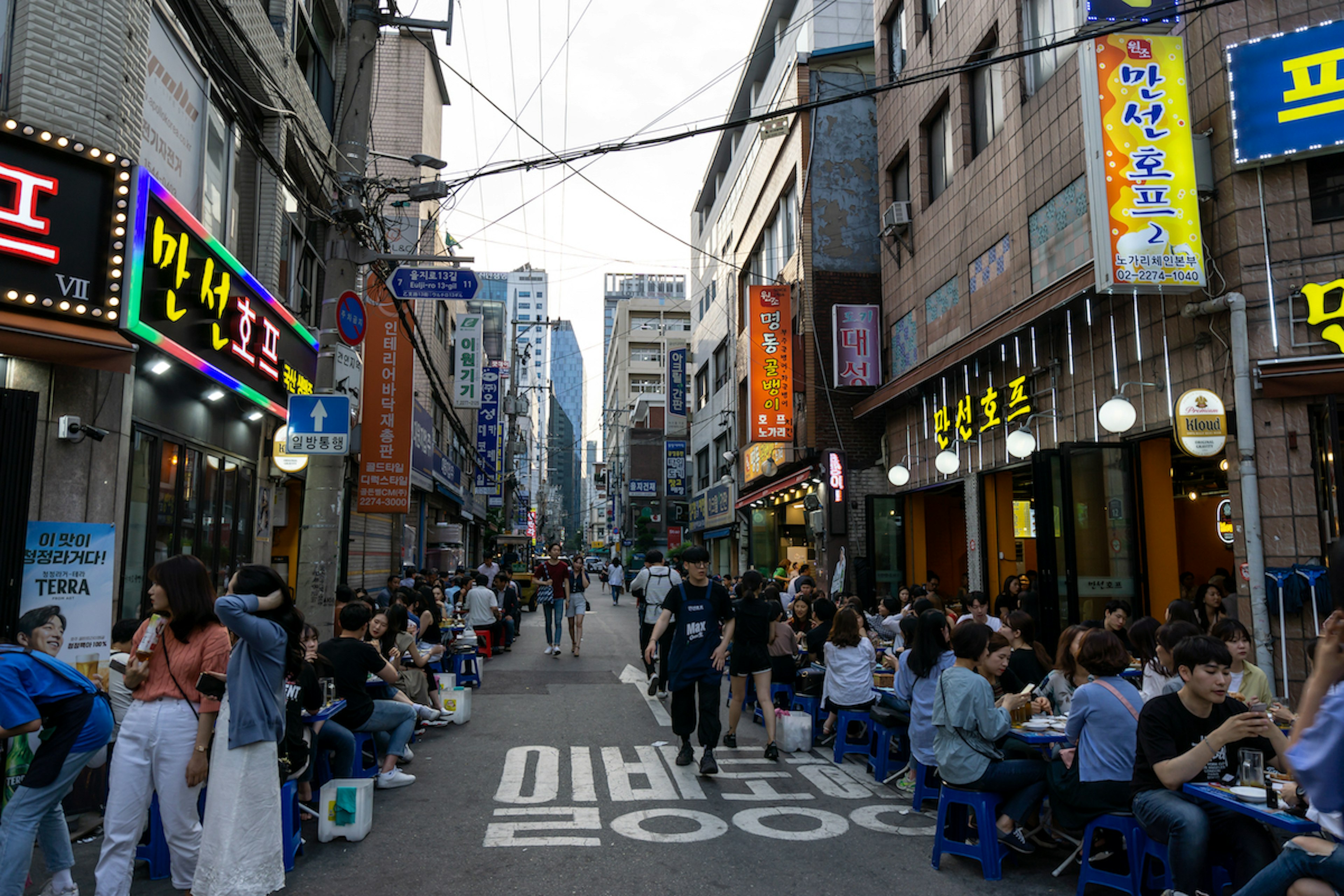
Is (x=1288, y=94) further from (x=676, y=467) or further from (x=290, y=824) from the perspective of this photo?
(x=676, y=467)

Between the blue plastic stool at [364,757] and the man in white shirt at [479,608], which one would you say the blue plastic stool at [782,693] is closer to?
the blue plastic stool at [364,757]

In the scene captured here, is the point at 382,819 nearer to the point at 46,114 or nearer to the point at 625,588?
the point at 46,114

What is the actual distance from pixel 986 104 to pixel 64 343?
14.8m

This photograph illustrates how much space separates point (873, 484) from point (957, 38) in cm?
974

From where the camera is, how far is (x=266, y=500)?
13859 mm

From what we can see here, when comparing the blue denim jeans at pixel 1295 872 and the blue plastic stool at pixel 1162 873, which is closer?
the blue denim jeans at pixel 1295 872

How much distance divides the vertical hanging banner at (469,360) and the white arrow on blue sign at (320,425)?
2210 cm

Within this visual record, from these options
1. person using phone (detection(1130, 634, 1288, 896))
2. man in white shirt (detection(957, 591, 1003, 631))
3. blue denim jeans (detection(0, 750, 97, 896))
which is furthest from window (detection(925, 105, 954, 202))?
blue denim jeans (detection(0, 750, 97, 896))

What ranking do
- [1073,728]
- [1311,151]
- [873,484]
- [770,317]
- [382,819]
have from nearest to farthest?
[1073,728], [382,819], [1311,151], [873,484], [770,317]

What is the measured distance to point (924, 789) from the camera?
665cm

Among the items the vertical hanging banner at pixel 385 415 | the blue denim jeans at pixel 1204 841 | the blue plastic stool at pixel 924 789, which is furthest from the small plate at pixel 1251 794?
the vertical hanging banner at pixel 385 415

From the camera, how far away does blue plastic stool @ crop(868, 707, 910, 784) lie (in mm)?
7656

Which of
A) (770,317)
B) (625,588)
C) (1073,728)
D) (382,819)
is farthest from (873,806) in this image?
(625,588)

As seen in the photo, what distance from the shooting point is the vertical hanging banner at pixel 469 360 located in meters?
30.7
